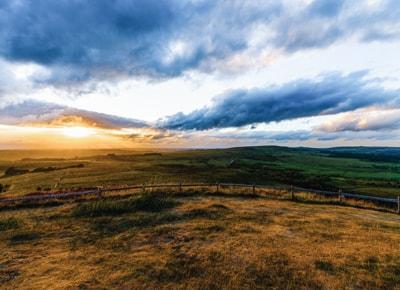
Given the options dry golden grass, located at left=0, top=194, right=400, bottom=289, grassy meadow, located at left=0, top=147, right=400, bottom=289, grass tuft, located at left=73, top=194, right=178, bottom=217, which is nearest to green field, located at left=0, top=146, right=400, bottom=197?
grass tuft, located at left=73, top=194, right=178, bottom=217

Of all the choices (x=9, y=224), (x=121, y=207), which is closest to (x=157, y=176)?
(x=121, y=207)

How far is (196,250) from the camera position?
9.82 metres

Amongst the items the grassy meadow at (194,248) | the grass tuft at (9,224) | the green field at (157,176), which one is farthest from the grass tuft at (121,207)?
the green field at (157,176)

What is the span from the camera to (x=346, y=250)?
10016mm

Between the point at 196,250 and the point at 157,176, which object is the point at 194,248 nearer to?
the point at 196,250

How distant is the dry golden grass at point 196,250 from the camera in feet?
24.9

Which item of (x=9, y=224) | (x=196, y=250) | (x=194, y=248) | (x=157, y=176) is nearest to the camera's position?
(x=196, y=250)

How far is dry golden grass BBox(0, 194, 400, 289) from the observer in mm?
7586

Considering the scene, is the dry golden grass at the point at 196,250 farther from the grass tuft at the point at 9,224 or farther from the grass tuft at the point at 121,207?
the grass tuft at the point at 121,207

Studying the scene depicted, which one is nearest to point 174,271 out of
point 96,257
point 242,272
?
point 242,272

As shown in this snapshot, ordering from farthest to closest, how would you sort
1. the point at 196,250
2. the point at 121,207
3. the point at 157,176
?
the point at 157,176, the point at 121,207, the point at 196,250

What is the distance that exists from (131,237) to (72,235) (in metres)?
2.93

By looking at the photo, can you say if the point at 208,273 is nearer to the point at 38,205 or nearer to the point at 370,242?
the point at 370,242

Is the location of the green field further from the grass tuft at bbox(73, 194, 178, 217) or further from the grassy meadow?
the grassy meadow
